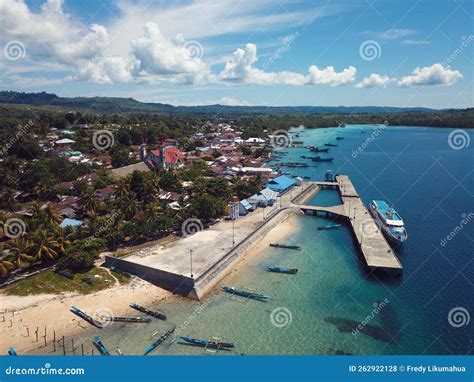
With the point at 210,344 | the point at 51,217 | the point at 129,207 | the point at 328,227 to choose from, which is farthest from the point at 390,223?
the point at 51,217

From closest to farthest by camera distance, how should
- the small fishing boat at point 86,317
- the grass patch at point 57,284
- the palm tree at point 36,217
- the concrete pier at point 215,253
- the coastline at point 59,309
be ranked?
1. the coastline at point 59,309
2. the small fishing boat at point 86,317
3. the grass patch at point 57,284
4. the concrete pier at point 215,253
5. the palm tree at point 36,217

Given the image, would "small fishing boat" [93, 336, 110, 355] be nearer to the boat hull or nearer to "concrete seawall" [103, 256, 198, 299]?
"concrete seawall" [103, 256, 198, 299]

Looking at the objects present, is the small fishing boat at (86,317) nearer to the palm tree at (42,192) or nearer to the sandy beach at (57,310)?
the sandy beach at (57,310)

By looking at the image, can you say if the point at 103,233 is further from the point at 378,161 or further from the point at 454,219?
the point at 378,161

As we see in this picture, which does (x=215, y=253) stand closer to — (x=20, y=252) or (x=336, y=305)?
(x=336, y=305)

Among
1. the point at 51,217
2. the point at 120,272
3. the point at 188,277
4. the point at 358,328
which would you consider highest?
the point at 51,217

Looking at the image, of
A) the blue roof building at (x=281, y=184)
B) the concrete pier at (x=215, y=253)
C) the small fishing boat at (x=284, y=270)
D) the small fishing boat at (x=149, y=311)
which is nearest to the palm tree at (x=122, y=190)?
the concrete pier at (x=215, y=253)
